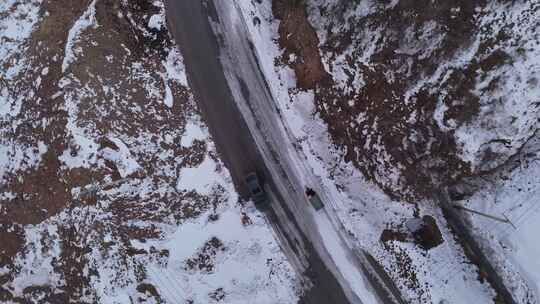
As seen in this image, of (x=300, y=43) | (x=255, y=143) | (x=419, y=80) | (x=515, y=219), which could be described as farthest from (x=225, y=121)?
(x=515, y=219)

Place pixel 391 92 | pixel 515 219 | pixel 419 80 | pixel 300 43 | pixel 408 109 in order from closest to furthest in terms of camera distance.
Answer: pixel 515 219 < pixel 419 80 < pixel 408 109 < pixel 391 92 < pixel 300 43

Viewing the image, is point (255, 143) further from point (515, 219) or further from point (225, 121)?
point (515, 219)

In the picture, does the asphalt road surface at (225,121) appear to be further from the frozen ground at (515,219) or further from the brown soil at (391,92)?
the frozen ground at (515,219)

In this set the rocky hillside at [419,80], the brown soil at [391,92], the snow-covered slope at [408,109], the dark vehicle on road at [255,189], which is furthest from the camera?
the dark vehicle on road at [255,189]

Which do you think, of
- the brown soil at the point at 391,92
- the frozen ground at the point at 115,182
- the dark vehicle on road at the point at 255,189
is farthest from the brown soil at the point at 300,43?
the frozen ground at the point at 115,182

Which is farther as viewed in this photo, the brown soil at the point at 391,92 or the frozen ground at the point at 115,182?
the frozen ground at the point at 115,182

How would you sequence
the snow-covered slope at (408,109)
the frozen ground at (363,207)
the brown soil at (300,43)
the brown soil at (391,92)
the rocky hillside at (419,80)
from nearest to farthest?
the rocky hillside at (419,80)
the snow-covered slope at (408,109)
the brown soil at (391,92)
the frozen ground at (363,207)
the brown soil at (300,43)

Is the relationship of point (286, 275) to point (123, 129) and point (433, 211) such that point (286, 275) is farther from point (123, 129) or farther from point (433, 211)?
point (123, 129)
